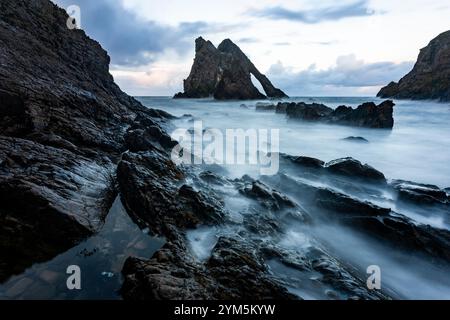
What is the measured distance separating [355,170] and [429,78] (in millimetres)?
82142

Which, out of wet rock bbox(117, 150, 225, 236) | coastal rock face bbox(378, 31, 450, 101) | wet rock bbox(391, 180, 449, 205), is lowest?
wet rock bbox(391, 180, 449, 205)

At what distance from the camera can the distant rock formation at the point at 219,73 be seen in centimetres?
7181

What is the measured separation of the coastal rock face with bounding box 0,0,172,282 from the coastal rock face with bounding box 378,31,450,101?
68.3 metres

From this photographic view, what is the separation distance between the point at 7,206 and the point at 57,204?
0.75 meters

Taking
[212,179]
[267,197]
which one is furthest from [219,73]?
[267,197]

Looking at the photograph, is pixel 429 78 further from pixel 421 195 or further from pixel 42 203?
pixel 42 203

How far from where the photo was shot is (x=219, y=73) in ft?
274

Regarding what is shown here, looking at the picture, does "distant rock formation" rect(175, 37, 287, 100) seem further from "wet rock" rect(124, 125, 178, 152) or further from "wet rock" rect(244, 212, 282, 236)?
"wet rock" rect(244, 212, 282, 236)

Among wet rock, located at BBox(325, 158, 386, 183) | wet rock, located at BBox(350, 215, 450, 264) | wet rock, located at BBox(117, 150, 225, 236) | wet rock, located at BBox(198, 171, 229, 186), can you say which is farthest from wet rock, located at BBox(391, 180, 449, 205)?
wet rock, located at BBox(117, 150, 225, 236)

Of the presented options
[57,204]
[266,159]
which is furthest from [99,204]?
[266,159]

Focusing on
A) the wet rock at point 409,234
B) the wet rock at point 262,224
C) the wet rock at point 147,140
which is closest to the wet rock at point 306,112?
the wet rock at point 147,140

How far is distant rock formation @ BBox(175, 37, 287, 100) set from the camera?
2827 inches

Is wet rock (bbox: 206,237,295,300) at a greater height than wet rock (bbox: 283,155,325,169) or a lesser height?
lesser

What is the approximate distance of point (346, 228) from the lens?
23.8 ft
